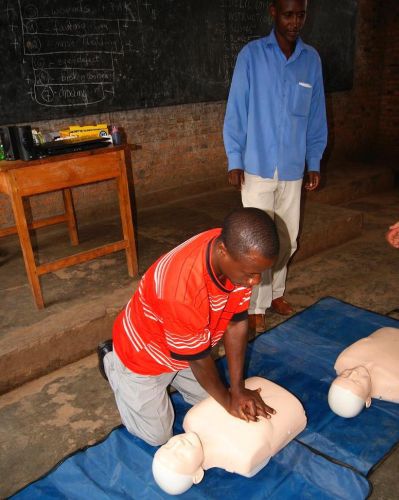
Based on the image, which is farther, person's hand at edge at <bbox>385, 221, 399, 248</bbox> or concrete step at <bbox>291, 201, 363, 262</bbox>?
concrete step at <bbox>291, 201, 363, 262</bbox>

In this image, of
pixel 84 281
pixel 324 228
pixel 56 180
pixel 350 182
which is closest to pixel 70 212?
pixel 84 281

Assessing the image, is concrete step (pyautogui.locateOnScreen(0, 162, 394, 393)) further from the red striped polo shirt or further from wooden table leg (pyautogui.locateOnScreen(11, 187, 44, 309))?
the red striped polo shirt

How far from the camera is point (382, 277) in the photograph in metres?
3.81

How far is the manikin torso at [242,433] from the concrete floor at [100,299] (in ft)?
1.36

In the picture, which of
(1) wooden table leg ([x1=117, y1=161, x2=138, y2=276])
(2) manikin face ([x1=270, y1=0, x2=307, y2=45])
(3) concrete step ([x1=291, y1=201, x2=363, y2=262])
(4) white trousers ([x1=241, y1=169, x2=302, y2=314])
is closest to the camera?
(2) manikin face ([x1=270, y1=0, x2=307, y2=45])

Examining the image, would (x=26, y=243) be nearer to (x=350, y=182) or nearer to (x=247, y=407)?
(x=247, y=407)

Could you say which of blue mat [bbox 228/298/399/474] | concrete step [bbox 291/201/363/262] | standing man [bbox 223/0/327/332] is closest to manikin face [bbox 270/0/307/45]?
standing man [bbox 223/0/327/332]

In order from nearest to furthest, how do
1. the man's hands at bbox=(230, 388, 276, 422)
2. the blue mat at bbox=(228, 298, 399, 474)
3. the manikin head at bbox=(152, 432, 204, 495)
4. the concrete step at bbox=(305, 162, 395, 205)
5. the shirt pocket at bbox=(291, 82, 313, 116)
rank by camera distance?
the manikin head at bbox=(152, 432, 204, 495) → the man's hands at bbox=(230, 388, 276, 422) → the blue mat at bbox=(228, 298, 399, 474) → the shirt pocket at bbox=(291, 82, 313, 116) → the concrete step at bbox=(305, 162, 395, 205)

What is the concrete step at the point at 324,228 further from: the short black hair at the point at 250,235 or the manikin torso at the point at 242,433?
the short black hair at the point at 250,235

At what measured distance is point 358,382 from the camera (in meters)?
2.13

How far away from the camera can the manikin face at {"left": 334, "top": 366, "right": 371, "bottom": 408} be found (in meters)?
2.10

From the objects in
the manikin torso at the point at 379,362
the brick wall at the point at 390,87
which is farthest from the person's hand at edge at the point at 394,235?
the brick wall at the point at 390,87

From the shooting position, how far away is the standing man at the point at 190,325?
4.96 feet

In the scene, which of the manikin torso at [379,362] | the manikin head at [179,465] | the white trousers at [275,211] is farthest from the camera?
the white trousers at [275,211]
